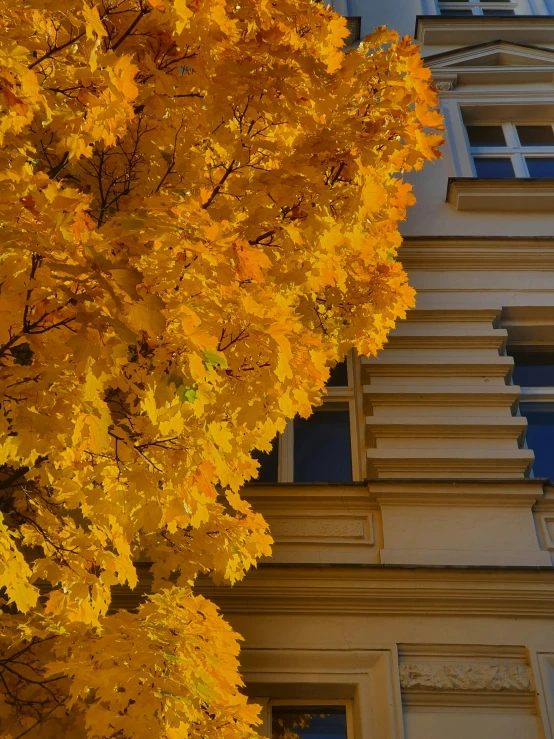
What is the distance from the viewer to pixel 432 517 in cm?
557

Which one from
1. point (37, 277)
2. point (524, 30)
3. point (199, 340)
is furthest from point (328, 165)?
point (524, 30)

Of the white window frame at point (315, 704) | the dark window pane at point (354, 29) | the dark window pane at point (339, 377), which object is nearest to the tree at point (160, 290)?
the white window frame at point (315, 704)

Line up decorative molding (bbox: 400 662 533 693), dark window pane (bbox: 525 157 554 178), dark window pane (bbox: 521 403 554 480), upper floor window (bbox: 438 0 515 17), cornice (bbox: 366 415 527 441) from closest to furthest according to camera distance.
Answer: decorative molding (bbox: 400 662 533 693) → cornice (bbox: 366 415 527 441) → dark window pane (bbox: 521 403 554 480) → dark window pane (bbox: 525 157 554 178) → upper floor window (bbox: 438 0 515 17)

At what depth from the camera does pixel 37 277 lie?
8.52ft

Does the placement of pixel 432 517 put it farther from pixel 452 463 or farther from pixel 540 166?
pixel 540 166

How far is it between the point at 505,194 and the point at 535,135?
2.15 m

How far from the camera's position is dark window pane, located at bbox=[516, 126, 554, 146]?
9445mm

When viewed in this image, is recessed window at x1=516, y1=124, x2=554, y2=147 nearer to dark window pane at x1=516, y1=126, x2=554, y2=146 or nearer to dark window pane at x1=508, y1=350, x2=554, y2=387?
dark window pane at x1=516, y1=126, x2=554, y2=146

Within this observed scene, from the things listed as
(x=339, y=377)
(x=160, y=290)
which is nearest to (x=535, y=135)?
(x=339, y=377)

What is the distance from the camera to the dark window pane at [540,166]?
8.88 metres

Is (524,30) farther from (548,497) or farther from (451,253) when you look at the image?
(548,497)

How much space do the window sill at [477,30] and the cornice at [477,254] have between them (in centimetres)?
452

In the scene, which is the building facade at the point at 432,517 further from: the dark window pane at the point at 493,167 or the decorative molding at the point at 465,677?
the dark window pane at the point at 493,167

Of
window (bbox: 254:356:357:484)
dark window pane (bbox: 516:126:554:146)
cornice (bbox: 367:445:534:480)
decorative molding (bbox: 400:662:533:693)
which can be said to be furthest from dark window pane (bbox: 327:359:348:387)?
dark window pane (bbox: 516:126:554:146)
